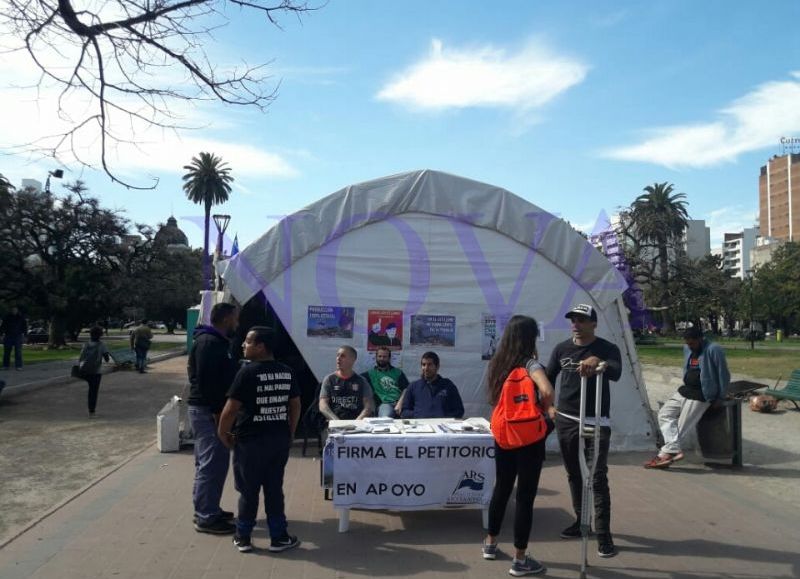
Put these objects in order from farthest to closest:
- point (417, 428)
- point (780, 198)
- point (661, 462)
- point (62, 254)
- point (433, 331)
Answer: point (780, 198), point (62, 254), point (433, 331), point (661, 462), point (417, 428)

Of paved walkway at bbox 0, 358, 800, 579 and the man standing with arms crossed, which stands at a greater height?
the man standing with arms crossed

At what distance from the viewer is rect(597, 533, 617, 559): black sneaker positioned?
5.04m

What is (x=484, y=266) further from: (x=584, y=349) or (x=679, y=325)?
(x=679, y=325)

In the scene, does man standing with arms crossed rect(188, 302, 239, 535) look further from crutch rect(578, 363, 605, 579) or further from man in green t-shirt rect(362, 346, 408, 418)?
man in green t-shirt rect(362, 346, 408, 418)

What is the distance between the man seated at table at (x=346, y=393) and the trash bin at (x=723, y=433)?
14.5 ft

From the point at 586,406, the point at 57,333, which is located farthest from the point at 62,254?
the point at 586,406

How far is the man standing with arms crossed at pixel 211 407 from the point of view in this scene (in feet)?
18.1

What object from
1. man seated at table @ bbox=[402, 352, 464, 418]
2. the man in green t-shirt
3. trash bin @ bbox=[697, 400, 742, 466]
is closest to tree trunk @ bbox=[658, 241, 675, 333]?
trash bin @ bbox=[697, 400, 742, 466]

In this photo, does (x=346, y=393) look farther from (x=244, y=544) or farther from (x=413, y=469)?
(x=244, y=544)

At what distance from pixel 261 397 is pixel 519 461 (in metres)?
1.98

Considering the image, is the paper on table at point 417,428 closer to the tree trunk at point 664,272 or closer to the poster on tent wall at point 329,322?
the poster on tent wall at point 329,322

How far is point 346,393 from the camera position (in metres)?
7.54

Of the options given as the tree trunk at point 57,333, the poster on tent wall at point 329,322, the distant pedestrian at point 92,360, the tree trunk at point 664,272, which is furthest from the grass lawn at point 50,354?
the tree trunk at point 664,272

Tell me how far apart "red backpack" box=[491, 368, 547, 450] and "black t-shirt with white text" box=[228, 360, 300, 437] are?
1662 millimetres
